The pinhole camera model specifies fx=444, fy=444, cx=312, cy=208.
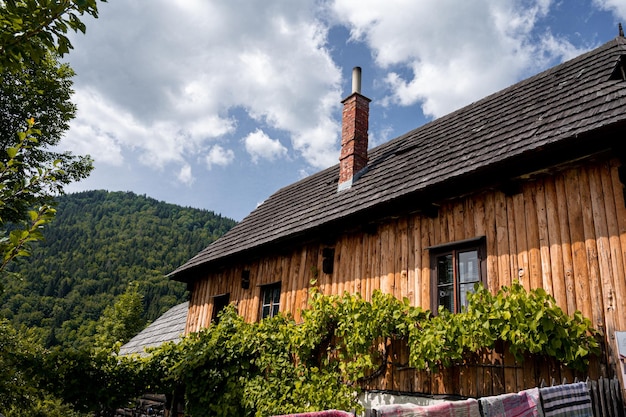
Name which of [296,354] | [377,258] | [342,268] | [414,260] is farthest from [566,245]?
→ [296,354]

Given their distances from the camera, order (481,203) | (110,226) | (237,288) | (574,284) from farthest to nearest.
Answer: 1. (110,226)
2. (237,288)
3. (481,203)
4. (574,284)

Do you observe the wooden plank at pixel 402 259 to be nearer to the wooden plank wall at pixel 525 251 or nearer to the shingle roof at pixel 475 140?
the wooden plank wall at pixel 525 251

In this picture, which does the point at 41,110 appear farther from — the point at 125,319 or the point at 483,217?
the point at 125,319

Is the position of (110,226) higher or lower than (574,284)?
higher

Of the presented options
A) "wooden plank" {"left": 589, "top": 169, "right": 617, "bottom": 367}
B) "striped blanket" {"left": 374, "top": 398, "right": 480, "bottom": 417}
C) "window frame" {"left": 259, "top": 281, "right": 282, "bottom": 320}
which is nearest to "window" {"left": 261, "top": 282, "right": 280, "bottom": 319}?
"window frame" {"left": 259, "top": 281, "right": 282, "bottom": 320}

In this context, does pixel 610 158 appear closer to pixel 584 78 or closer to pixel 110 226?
pixel 584 78

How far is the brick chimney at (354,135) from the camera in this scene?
1025cm

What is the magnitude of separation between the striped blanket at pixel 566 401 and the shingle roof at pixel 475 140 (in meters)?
2.99

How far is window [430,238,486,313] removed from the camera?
6398 mm

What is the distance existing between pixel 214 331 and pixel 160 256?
81457 mm

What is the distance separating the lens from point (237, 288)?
11.3 metres

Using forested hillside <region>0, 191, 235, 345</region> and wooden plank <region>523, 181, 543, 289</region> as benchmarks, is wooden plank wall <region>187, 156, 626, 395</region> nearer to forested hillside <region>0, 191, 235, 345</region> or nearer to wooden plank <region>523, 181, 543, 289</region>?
wooden plank <region>523, 181, 543, 289</region>

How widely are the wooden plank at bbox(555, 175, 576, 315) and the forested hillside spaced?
4322 cm

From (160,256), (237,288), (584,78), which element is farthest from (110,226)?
(584,78)
